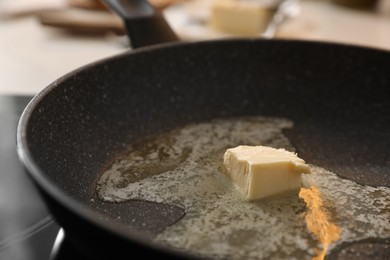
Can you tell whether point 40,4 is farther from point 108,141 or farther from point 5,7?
point 108,141

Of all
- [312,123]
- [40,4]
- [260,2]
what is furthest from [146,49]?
[40,4]

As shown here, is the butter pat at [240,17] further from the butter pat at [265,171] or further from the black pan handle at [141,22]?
the butter pat at [265,171]

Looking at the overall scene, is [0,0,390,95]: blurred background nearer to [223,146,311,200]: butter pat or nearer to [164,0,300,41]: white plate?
[164,0,300,41]: white plate

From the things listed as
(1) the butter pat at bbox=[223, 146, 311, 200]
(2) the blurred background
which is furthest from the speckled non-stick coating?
(2) the blurred background

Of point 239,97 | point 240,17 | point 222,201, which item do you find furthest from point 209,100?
point 240,17

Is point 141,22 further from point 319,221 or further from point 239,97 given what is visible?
point 319,221

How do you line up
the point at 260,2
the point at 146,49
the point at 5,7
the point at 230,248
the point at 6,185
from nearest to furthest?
the point at 230,248, the point at 6,185, the point at 146,49, the point at 260,2, the point at 5,7

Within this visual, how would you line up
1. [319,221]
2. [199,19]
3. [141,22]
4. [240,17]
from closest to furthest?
[319,221] < [141,22] < [240,17] < [199,19]
